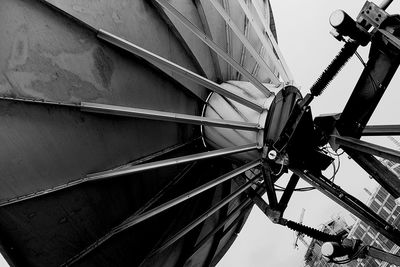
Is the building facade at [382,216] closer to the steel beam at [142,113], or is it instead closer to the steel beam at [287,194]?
the steel beam at [287,194]

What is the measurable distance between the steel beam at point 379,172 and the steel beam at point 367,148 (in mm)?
147

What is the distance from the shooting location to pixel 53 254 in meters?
8.45

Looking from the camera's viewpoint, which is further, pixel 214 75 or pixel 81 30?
pixel 214 75

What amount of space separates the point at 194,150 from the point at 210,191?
153cm

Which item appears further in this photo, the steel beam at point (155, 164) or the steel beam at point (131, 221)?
the steel beam at point (131, 221)

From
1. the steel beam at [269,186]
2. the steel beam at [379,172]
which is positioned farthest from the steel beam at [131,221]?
the steel beam at [379,172]

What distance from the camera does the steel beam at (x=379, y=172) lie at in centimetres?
664

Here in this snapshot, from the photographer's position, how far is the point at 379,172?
268 inches

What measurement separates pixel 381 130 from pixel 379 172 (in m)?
0.74

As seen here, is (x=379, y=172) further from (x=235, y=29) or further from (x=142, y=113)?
(x=142, y=113)

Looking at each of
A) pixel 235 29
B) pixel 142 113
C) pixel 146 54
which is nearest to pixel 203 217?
pixel 142 113

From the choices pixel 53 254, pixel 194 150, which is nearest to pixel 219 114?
pixel 194 150

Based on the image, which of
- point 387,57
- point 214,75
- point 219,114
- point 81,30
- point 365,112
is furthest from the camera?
point 214,75

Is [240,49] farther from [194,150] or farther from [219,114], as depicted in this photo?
[194,150]
